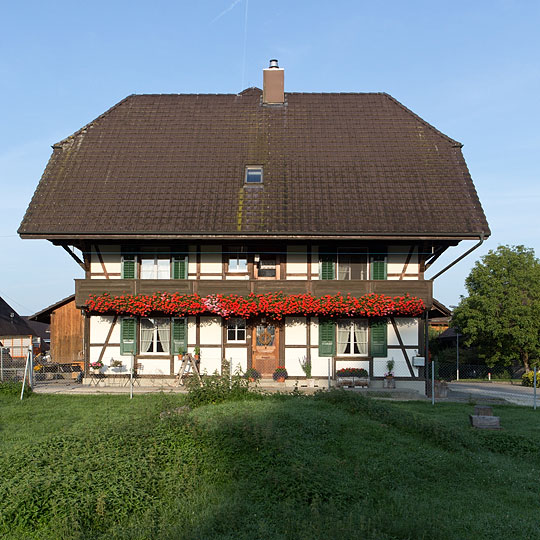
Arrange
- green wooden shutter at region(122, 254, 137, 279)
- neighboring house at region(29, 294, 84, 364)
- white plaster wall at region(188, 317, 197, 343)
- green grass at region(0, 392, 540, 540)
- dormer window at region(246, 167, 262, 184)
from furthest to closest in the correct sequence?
neighboring house at region(29, 294, 84, 364) → dormer window at region(246, 167, 262, 184) → green wooden shutter at region(122, 254, 137, 279) → white plaster wall at region(188, 317, 197, 343) → green grass at region(0, 392, 540, 540)

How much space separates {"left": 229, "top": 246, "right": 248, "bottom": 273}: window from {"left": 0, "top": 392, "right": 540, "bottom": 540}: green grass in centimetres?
942

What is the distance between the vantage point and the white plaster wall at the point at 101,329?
843 inches

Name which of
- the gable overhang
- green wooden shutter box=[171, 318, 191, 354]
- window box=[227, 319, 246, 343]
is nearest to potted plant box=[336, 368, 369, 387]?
window box=[227, 319, 246, 343]

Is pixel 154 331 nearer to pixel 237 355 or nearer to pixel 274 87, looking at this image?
pixel 237 355

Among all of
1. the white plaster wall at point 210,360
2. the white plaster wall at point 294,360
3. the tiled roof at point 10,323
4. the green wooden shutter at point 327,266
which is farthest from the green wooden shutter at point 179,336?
the tiled roof at point 10,323

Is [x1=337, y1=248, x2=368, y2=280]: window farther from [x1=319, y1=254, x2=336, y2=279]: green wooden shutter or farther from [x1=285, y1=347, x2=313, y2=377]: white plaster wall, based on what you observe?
[x1=285, y1=347, x2=313, y2=377]: white plaster wall

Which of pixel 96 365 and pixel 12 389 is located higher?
pixel 96 365

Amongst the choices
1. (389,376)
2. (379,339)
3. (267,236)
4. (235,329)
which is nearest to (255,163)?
(267,236)

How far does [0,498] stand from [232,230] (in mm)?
13654

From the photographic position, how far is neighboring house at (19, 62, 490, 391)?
808 inches

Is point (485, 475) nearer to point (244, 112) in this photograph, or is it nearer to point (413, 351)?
point (413, 351)

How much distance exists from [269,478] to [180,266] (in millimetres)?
13626

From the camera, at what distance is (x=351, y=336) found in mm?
21359

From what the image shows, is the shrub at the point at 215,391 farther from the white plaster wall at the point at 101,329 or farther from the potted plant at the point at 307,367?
the white plaster wall at the point at 101,329
